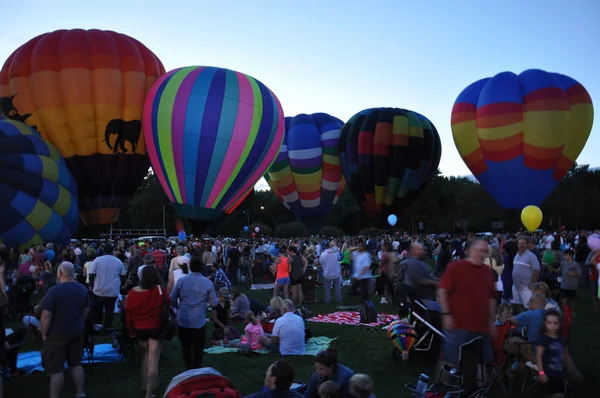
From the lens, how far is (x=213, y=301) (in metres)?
5.87

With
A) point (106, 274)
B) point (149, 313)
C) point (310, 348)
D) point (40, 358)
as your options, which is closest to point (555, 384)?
point (149, 313)

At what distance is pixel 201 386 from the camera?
3467mm

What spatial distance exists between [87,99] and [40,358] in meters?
13.0

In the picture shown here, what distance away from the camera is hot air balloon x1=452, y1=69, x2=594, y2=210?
21000mm

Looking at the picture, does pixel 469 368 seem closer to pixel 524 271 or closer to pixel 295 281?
pixel 524 271

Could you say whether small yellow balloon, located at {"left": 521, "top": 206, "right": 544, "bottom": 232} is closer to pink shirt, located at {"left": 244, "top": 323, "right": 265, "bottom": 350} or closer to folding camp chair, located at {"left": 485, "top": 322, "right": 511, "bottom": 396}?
pink shirt, located at {"left": 244, "top": 323, "right": 265, "bottom": 350}

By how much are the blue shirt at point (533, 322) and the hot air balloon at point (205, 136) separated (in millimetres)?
12414

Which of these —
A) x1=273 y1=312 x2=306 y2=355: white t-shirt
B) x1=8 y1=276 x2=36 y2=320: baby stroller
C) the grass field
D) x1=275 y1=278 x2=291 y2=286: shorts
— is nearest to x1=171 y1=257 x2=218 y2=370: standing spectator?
the grass field

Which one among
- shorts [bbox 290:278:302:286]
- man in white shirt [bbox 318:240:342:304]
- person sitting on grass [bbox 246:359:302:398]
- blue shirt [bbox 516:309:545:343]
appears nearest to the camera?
person sitting on grass [bbox 246:359:302:398]

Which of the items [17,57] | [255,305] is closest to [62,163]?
[17,57]

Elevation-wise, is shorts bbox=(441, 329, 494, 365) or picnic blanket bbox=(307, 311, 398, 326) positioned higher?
shorts bbox=(441, 329, 494, 365)

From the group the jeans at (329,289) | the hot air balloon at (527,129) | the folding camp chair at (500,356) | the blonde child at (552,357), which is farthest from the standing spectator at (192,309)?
the hot air balloon at (527,129)

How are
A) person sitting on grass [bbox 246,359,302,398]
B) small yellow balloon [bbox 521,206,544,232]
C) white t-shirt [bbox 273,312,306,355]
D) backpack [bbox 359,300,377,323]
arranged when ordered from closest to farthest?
person sitting on grass [bbox 246,359,302,398]
white t-shirt [bbox 273,312,306,355]
backpack [bbox 359,300,377,323]
small yellow balloon [bbox 521,206,544,232]

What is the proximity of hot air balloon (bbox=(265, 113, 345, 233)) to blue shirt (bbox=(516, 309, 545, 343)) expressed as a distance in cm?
2308
